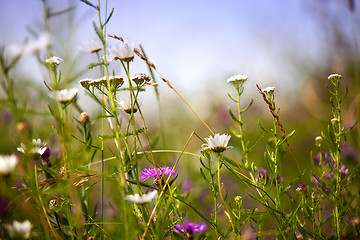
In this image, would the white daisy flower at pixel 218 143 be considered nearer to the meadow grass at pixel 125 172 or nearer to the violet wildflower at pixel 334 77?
the meadow grass at pixel 125 172

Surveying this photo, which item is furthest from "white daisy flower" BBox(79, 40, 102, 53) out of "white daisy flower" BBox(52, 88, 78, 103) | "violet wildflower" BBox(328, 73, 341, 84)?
"violet wildflower" BBox(328, 73, 341, 84)

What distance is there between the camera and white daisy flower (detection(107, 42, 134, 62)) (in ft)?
2.34

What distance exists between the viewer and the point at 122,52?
721mm

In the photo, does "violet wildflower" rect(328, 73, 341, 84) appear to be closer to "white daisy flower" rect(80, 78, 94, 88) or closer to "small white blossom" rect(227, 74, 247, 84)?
"small white blossom" rect(227, 74, 247, 84)

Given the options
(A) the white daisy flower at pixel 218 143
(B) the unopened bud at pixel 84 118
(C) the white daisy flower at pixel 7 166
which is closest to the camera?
(C) the white daisy flower at pixel 7 166

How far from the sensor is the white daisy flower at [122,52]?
714mm

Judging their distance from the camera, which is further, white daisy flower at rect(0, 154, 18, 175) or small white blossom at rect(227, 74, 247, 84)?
small white blossom at rect(227, 74, 247, 84)

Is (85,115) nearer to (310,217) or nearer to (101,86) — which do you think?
(101,86)

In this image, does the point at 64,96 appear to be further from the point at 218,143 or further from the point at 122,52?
the point at 218,143

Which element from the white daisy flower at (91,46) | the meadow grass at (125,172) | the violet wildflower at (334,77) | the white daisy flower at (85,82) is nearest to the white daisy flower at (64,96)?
the meadow grass at (125,172)

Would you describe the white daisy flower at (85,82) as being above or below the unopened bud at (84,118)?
above

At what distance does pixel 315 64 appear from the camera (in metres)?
4.31

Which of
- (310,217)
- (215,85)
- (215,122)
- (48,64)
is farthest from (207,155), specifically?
(215,85)

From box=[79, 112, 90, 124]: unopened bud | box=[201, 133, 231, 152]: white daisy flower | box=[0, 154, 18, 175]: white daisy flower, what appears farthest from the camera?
box=[79, 112, 90, 124]: unopened bud
